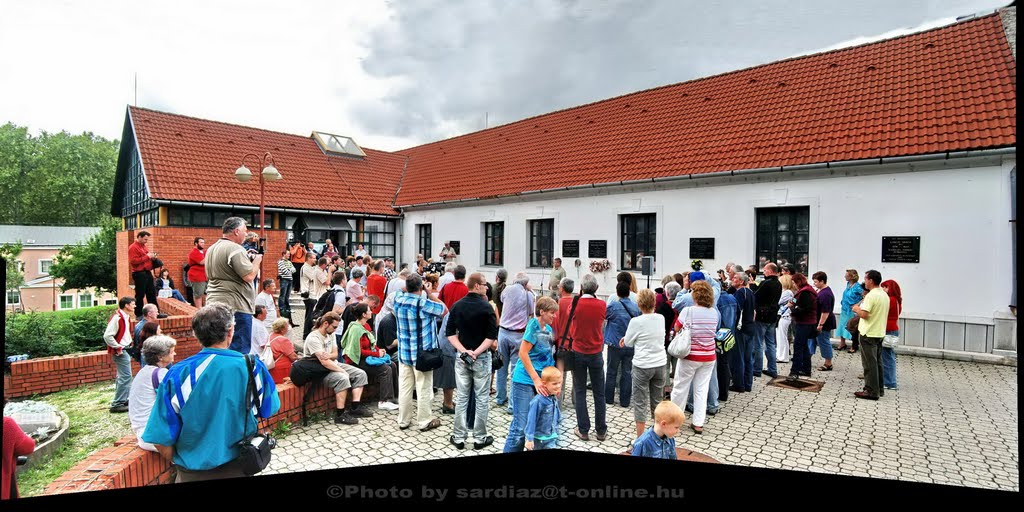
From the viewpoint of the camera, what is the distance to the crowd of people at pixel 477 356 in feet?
8.49

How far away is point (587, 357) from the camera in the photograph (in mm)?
4852

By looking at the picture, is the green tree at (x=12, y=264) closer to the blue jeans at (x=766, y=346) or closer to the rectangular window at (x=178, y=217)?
the blue jeans at (x=766, y=346)

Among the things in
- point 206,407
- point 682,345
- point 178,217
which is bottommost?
point 682,345

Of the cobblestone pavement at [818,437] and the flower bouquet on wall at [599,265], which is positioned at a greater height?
the flower bouquet on wall at [599,265]

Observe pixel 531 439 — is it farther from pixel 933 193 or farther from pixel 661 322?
pixel 933 193

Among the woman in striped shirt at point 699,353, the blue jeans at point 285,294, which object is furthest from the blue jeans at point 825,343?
the blue jeans at point 285,294

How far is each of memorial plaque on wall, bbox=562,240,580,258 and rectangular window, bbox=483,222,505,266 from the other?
2.49 m

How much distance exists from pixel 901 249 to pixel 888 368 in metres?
3.40

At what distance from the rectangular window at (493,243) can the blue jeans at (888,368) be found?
34.5 feet

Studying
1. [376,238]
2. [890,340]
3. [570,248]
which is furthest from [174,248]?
[890,340]

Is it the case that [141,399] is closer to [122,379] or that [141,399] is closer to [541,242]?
[122,379]

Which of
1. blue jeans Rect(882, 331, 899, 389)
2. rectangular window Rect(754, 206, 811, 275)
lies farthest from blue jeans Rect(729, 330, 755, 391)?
rectangular window Rect(754, 206, 811, 275)

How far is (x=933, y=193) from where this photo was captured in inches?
339

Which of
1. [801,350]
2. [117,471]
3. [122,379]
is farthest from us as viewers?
[801,350]
